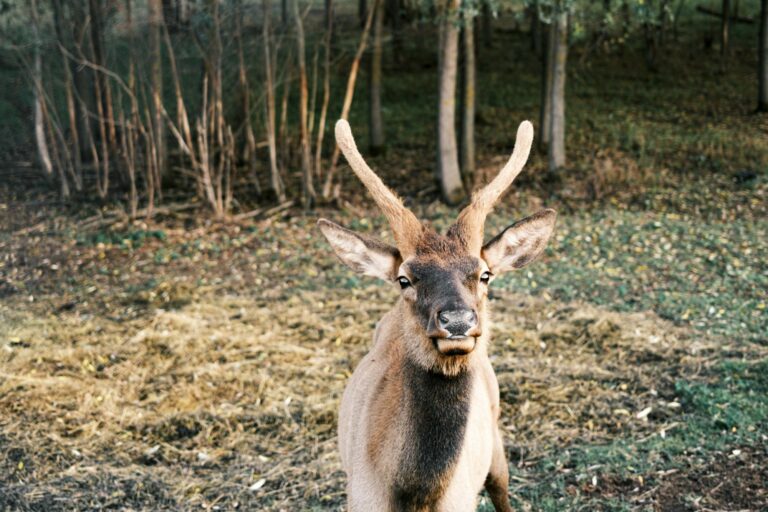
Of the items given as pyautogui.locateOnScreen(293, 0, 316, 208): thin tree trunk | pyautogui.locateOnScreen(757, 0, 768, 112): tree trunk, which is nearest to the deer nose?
pyautogui.locateOnScreen(293, 0, 316, 208): thin tree trunk

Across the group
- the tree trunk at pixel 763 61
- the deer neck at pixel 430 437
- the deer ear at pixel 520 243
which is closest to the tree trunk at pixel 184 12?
the deer ear at pixel 520 243

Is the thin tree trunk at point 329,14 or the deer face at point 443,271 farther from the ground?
the thin tree trunk at point 329,14

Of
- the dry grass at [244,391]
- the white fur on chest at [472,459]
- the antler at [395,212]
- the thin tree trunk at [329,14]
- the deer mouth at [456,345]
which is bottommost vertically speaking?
the dry grass at [244,391]

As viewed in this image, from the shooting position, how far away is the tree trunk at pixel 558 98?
13805 millimetres

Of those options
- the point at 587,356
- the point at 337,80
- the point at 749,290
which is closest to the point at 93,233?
the point at 587,356

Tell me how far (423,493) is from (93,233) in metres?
9.59

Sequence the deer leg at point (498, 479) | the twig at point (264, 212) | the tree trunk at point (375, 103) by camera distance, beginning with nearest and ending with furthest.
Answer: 1. the deer leg at point (498, 479)
2. the twig at point (264, 212)
3. the tree trunk at point (375, 103)

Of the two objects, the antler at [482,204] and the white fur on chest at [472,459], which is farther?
the antler at [482,204]

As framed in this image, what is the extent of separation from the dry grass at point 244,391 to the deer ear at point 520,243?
244 cm

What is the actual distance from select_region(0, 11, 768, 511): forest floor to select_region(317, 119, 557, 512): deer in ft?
6.03

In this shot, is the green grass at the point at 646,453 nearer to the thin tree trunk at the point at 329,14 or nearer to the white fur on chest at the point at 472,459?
the white fur on chest at the point at 472,459

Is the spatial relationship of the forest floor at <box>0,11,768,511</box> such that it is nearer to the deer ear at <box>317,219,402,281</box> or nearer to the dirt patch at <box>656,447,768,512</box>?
the dirt patch at <box>656,447,768,512</box>

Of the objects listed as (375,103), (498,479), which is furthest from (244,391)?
(375,103)

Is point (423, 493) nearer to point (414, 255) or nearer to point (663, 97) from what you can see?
point (414, 255)
